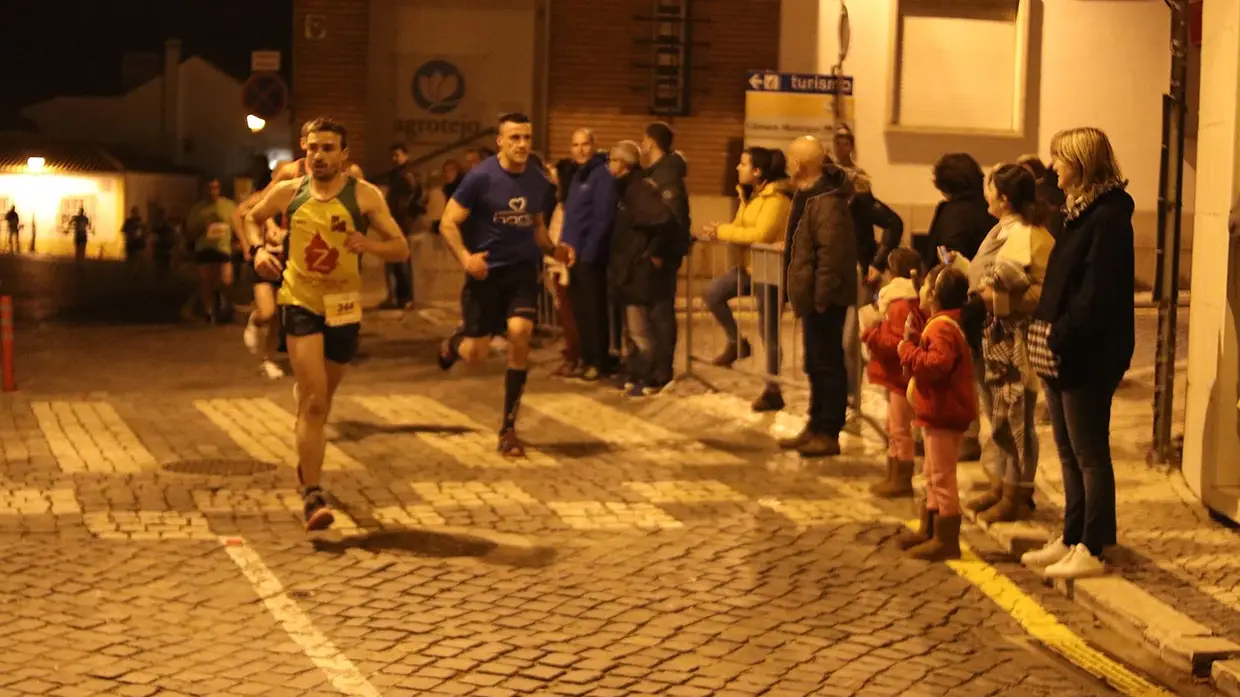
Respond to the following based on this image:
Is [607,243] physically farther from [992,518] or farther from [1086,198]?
[1086,198]

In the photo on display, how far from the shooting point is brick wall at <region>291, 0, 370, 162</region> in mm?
26859

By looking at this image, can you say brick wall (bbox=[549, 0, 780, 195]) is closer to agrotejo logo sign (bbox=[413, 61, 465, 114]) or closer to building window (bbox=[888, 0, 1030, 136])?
agrotejo logo sign (bbox=[413, 61, 465, 114])

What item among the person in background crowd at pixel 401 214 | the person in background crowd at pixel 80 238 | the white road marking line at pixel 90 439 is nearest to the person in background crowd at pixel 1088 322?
the white road marking line at pixel 90 439

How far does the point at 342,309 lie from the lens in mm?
9125

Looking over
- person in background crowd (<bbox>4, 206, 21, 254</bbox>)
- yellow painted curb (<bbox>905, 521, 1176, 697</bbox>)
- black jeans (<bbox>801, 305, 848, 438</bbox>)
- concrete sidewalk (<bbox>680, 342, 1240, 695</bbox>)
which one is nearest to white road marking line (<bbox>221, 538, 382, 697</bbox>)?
yellow painted curb (<bbox>905, 521, 1176, 697</bbox>)

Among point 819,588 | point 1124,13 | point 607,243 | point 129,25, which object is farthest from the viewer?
point 129,25

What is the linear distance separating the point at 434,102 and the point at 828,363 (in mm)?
16501

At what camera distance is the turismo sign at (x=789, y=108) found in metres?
18.9

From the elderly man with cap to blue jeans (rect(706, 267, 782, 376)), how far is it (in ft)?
1.27

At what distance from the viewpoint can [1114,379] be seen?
26.8 feet

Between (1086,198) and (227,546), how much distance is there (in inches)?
163

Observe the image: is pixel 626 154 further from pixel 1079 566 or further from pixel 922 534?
pixel 1079 566

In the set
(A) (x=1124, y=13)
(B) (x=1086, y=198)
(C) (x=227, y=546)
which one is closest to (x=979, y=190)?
(B) (x=1086, y=198)

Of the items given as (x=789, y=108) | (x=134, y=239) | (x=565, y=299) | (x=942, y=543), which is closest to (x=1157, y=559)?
(x=942, y=543)
